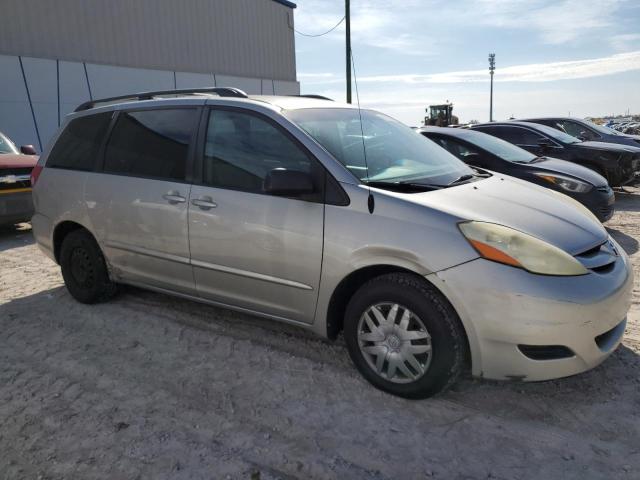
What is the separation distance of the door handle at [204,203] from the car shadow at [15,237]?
4528mm

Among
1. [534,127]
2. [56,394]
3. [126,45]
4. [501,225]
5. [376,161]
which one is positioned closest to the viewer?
[501,225]

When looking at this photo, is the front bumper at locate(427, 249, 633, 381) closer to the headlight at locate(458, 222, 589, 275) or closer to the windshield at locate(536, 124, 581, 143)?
the headlight at locate(458, 222, 589, 275)

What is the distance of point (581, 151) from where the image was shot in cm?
833

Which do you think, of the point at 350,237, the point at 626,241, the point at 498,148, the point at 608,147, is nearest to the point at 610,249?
the point at 350,237

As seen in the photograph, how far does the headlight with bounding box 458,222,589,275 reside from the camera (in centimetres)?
239

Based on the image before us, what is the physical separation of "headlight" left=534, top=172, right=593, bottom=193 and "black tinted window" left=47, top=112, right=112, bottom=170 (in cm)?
508

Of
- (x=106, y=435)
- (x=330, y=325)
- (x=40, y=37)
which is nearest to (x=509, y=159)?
(x=330, y=325)

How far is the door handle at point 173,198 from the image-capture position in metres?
3.38

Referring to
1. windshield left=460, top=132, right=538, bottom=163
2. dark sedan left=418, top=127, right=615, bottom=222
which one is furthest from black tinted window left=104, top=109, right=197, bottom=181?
windshield left=460, top=132, right=538, bottom=163

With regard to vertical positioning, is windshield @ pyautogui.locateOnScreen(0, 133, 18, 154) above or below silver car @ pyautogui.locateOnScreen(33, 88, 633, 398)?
above

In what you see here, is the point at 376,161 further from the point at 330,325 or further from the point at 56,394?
the point at 56,394

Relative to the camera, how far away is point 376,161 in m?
3.10

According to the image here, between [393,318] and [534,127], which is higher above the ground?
[534,127]

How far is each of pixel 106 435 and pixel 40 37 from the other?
1577 cm
